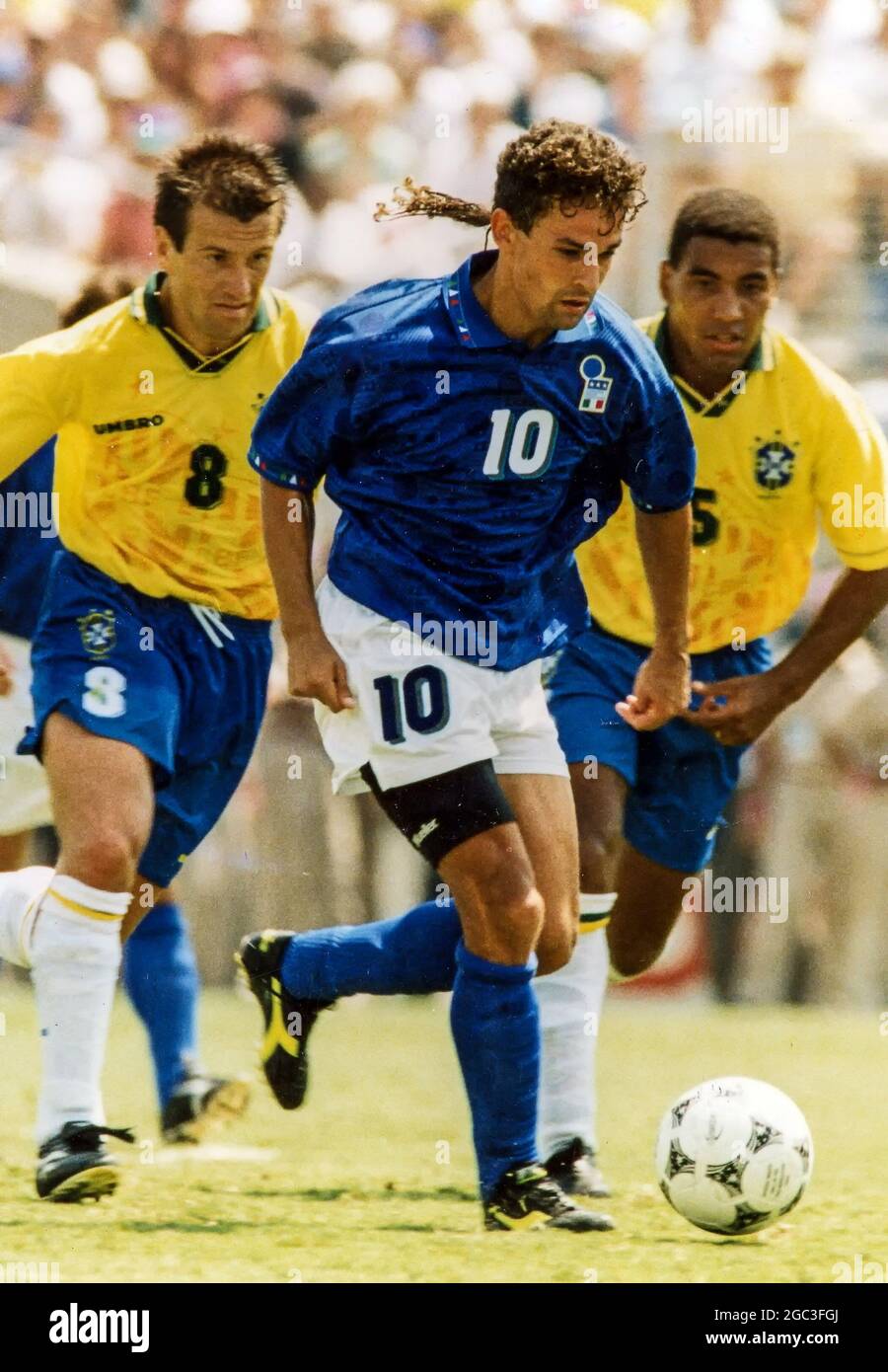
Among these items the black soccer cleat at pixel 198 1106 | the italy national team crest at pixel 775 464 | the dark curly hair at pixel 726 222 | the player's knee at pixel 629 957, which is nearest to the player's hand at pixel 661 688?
the italy national team crest at pixel 775 464

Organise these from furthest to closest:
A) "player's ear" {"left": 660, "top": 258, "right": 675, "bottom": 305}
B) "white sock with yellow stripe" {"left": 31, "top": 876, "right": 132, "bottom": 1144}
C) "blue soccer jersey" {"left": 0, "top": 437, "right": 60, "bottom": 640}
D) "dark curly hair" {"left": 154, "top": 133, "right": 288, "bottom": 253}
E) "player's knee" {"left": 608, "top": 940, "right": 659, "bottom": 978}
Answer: "blue soccer jersey" {"left": 0, "top": 437, "right": 60, "bottom": 640} → "player's knee" {"left": 608, "top": 940, "right": 659, "bottom": 978} → "player's ear" {"left": 660, "top": 258, "right": 675, "bottom": 305} → "dark curly hair" {"left": 154, "top": 133, "right": 288, "bottom": 253} → "white sock with yellow stripe" {"left": 31, "top": 876, "right": 132, "bottom": 1144}

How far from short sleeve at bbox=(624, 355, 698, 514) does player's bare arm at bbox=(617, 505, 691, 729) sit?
46 millimetres

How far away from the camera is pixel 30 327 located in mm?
8328

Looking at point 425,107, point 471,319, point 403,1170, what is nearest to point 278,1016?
point 403,1170

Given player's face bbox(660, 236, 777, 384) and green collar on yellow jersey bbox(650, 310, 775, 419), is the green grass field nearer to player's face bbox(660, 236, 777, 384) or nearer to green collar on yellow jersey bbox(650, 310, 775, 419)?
green collar on yellow jersey bbox(650, 310, 775, 419)

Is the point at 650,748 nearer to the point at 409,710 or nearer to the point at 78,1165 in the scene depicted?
the point at 409,710

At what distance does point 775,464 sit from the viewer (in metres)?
5.94

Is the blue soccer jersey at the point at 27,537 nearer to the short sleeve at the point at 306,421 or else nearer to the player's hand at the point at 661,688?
the short sleeve at the point at 306,421

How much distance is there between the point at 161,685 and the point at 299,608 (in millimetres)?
845

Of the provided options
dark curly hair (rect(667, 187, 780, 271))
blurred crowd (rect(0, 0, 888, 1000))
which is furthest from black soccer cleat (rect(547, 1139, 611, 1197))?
blurred crowd (rect(0, 0, 888, 1000))

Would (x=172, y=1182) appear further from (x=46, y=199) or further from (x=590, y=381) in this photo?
(x=46, y=199)

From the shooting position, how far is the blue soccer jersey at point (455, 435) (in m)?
4.77

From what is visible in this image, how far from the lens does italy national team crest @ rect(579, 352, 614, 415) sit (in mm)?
4832

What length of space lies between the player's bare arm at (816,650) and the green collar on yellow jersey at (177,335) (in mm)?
1505
